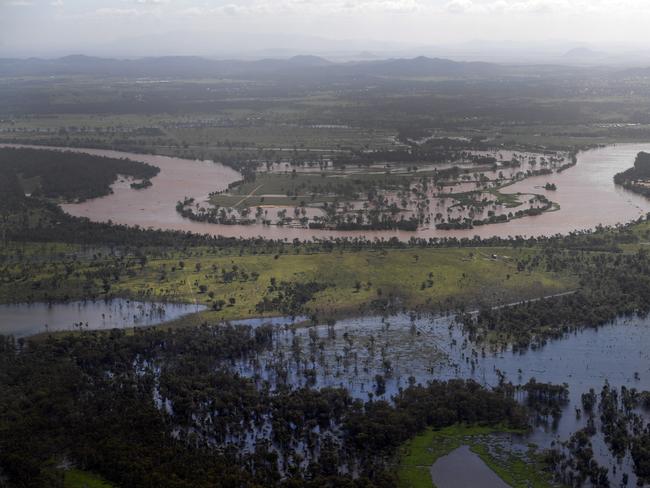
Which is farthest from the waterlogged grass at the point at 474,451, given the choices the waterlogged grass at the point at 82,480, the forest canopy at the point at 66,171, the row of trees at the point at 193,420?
the forest canopy at the point at 66,171

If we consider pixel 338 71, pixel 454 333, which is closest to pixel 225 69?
pixel 338 71

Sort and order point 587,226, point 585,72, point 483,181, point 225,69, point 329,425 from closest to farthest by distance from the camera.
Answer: point 329,425
point 587,226
point 483,181
point 585,72
point 225,69

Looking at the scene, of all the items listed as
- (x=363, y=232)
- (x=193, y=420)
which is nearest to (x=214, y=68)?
(x=363, y=232)

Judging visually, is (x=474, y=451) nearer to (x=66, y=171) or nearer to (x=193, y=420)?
(x=193, y=420)

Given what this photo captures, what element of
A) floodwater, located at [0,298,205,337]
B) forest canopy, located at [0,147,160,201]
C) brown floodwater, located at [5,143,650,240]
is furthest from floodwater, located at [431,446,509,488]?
forest canopy, located at [0,147,160,201]

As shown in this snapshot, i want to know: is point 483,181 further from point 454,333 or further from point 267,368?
point 267,368

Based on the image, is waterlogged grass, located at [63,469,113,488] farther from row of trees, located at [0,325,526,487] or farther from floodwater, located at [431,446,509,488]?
floodwater, located at [431,446,509,488]
